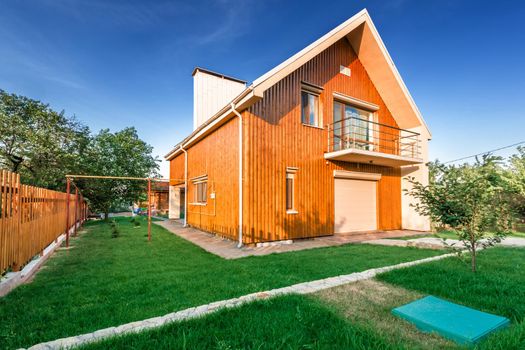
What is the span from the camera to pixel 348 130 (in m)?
11.1

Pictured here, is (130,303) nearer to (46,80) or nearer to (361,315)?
(361,315)

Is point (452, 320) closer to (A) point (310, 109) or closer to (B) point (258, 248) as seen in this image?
(B) point (258, 248)

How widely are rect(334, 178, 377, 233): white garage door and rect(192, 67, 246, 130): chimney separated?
7749mm

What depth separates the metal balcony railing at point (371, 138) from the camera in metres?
10.6

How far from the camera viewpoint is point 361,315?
9.86 ft

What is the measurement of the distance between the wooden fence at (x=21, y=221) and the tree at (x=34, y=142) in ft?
35.1

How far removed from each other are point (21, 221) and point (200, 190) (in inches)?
308

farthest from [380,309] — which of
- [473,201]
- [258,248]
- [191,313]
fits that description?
[258,248]

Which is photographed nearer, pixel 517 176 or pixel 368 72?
pixel 368 72

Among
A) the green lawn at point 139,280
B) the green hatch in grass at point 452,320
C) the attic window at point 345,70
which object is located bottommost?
the green lawn at point 139,280

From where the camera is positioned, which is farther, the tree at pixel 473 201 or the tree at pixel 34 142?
the tree at pixel 34 142

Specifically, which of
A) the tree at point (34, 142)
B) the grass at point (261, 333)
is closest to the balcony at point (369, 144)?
the grass at point (261, 333)

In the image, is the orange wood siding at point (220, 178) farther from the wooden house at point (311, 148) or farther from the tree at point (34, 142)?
the tree at point (34, 142)

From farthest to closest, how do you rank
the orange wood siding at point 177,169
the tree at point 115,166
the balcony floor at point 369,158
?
1. the tree at point 115,166
2. the orange wood siding at point 177,169
3. the balcony floor at point 369,158
